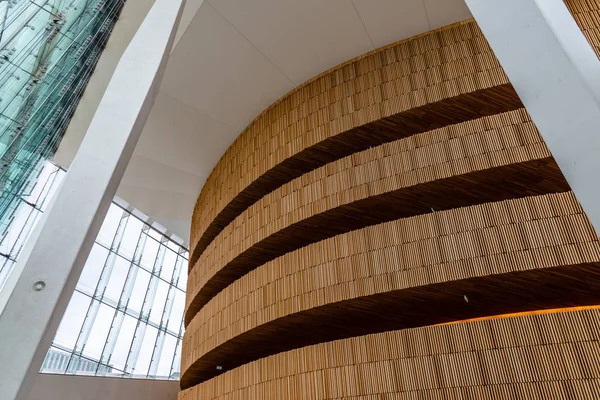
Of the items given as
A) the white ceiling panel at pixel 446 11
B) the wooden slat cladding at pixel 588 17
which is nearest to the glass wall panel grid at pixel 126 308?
the white ceiling panel at pixel 446 11

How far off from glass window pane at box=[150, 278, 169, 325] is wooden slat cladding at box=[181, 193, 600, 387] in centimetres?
1043

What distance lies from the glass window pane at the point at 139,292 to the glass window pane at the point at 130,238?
2.95 ft

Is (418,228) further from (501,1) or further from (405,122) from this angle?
(501,1)

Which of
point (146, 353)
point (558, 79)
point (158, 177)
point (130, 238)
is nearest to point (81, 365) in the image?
point (146, 353)

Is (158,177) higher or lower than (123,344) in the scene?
higher

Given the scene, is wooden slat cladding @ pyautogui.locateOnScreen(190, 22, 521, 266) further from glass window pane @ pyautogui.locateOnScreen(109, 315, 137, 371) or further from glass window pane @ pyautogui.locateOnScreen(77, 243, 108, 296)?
glass window pane @ pyautogui.locateOnScreen(109, 315, 137, 371)

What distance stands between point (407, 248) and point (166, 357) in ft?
51.4

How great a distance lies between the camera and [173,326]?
73.8 feet

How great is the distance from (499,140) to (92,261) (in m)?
15.7

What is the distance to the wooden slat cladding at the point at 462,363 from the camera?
22.4 ft

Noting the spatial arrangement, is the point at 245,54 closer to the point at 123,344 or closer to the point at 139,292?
the point at 139,292

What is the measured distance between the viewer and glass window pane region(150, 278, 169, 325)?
21.6 meters

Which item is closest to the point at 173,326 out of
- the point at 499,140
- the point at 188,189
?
the point at 188,189

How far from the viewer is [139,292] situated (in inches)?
834
